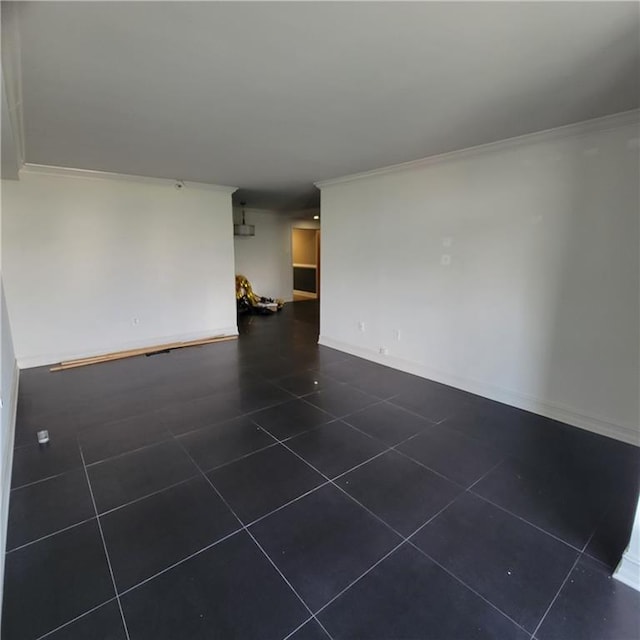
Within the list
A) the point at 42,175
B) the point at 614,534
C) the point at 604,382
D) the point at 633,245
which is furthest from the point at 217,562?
the point at 42,175

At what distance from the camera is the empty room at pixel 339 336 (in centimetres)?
149

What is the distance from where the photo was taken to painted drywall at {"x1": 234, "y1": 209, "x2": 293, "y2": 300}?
8289 millimetres

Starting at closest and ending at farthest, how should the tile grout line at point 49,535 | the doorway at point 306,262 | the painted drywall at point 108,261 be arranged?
the tile grout line at point 49,535 → the painted drywall at point 108,261 → the doorway at point 306,262

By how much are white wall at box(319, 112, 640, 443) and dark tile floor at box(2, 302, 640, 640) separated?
41 cm

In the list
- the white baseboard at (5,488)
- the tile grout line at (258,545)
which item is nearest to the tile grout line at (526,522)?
the tile grout line at (258,545)

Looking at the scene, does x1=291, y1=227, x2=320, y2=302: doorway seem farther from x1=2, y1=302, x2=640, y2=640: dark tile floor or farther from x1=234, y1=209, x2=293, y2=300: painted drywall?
x1=2, y1=302, x2=640, y2=640: dark tile floor

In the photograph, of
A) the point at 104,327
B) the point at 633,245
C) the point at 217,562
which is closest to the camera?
the point at 217,562

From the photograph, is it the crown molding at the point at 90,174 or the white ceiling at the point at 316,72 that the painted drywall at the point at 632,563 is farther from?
the crown molding at the point at 90,174

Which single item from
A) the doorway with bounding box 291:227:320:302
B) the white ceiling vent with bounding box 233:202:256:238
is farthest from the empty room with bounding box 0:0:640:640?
the doorway with bounding box 291:227:320:302

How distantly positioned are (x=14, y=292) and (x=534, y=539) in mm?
5304

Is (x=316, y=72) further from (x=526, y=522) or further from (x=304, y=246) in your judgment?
(x=304, y=246)

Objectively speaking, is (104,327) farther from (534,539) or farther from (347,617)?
(534,539)

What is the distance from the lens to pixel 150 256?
4934mm

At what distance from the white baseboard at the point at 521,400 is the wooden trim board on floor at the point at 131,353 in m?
2.41
